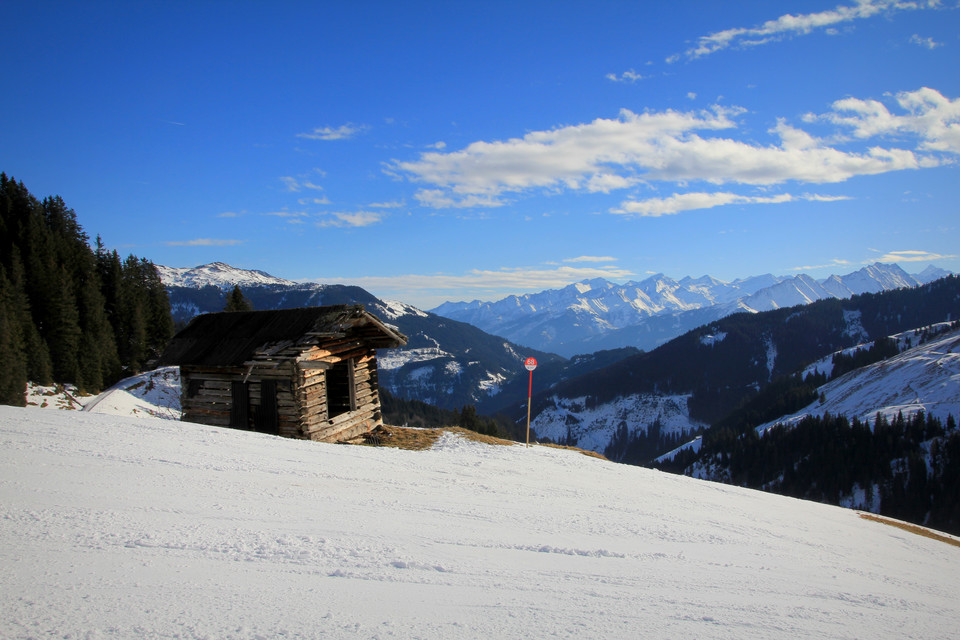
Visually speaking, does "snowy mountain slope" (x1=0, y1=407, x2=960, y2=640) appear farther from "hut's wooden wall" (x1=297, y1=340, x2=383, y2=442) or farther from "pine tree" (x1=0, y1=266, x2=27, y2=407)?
"pine tree" (x1=0, y1=266, x2=27, y2=407)

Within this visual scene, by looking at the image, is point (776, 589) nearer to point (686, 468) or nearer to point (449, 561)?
point (449, 561)

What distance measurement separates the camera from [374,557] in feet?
19.8

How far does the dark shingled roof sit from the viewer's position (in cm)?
1817

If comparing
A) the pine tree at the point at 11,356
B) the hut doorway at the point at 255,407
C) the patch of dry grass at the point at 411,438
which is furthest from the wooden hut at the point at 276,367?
the pine tree at the point at 11,356

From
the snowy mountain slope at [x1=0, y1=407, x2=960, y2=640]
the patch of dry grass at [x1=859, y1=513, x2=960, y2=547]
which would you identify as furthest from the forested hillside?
→ the patch of dry grass at [x1=859, y1=513, x2=960, y2=547]

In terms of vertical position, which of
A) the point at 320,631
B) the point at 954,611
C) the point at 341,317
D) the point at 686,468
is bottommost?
the point at 686,468

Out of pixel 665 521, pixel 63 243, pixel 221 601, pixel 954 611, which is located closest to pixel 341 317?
pixel 665 521

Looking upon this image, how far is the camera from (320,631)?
4.19 metres

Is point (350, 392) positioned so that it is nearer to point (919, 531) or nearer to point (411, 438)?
point (411, 438)

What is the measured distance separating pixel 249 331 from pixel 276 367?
312 centimetres

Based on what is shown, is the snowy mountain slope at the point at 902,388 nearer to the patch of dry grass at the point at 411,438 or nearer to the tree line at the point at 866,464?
the tree line at the point at 866,464

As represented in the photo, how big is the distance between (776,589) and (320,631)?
6.38 meters

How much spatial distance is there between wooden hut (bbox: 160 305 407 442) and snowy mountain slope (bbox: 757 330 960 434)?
15712cm

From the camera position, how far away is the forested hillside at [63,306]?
43781 mm
